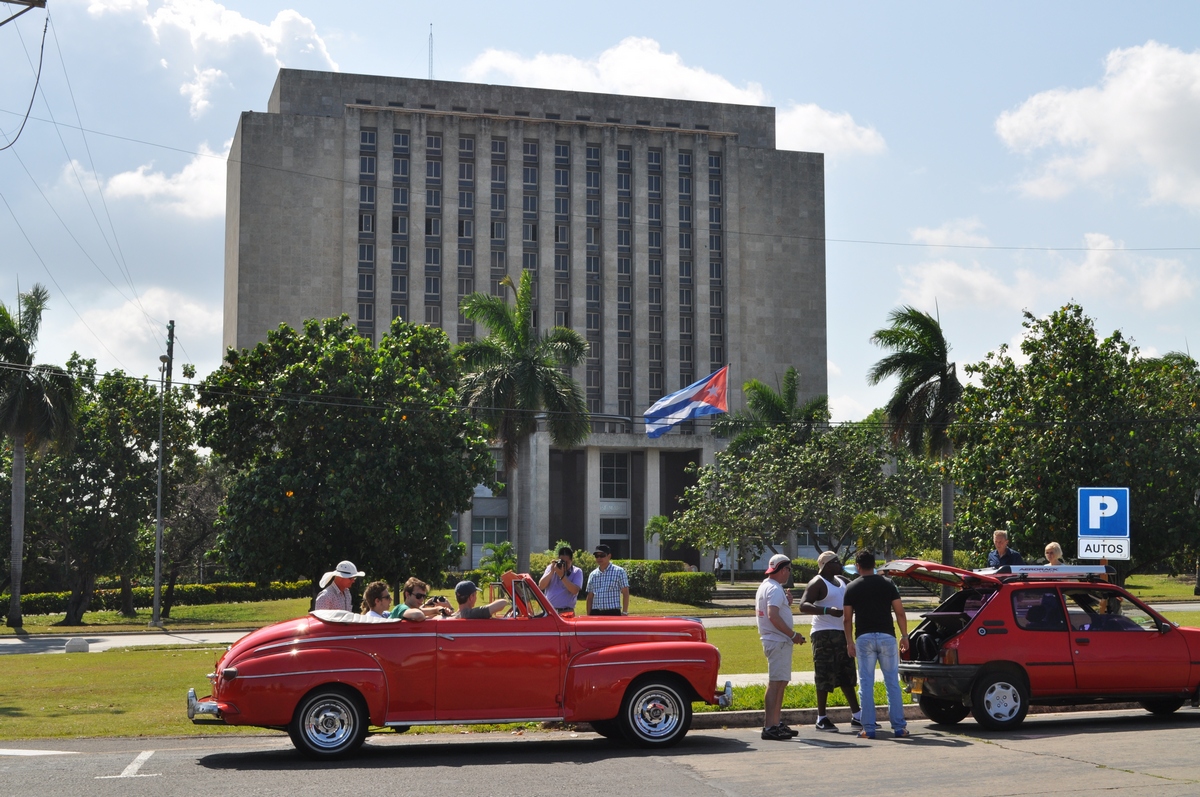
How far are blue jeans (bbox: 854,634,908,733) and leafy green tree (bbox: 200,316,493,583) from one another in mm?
23008

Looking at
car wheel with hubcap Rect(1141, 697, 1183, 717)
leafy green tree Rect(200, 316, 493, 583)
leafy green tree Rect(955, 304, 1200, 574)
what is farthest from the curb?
leafy green tree Rect(200, 316, 493, 583)

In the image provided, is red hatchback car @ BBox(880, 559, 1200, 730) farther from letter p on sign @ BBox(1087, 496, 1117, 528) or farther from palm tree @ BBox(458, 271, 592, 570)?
palm tree @ BBox(458, 271, 592, 570)

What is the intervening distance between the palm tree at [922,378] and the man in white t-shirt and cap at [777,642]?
2907 cm

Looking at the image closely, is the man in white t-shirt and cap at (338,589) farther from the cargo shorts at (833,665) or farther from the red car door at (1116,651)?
the red car door at (1116,651)

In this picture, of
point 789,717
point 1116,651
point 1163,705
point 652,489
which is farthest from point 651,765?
point 652,489

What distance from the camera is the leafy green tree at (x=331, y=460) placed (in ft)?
110

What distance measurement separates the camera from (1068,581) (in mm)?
12711

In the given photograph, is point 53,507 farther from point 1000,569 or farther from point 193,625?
point 1000,569

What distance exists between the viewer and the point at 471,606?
1126 cm

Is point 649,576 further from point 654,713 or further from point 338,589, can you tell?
point 654,713

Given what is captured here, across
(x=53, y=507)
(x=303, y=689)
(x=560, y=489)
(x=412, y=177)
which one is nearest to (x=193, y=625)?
(x=53, y=507)

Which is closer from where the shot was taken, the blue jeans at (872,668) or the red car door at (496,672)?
the red car door at (496,672)

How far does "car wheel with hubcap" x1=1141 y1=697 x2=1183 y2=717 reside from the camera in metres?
12.7

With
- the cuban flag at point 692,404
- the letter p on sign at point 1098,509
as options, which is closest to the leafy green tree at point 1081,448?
the letter p on sign at point 1098,509
